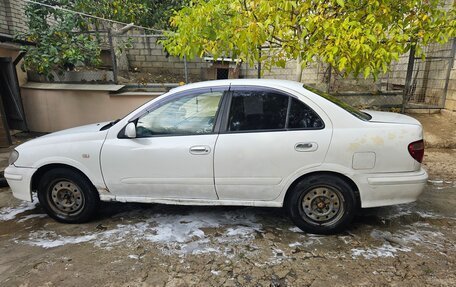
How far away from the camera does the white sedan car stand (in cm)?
312

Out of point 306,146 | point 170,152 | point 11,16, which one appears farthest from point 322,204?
point 11,16

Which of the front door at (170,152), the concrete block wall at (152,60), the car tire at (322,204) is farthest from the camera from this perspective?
the concrete block wall at (152,60)

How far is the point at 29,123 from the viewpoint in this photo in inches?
327

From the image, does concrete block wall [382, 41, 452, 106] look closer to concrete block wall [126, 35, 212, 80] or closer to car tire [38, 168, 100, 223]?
concrete block wall [126, 35, 212, 80]

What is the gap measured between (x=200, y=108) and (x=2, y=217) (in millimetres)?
2924

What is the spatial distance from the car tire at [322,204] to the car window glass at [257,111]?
26.4 inches

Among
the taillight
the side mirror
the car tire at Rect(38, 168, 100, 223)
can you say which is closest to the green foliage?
the taillight

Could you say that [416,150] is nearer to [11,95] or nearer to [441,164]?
[441,164]

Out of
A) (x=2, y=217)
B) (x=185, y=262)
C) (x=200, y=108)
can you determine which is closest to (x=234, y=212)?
(x=185, y=262)

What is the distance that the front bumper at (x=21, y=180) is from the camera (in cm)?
366

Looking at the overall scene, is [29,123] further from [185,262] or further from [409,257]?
[409,257]

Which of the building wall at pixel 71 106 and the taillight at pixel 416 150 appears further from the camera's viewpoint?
the building wall at pixel 71 106

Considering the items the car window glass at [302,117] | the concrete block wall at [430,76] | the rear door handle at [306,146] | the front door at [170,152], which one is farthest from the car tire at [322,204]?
the concrete block wall at [430,76]

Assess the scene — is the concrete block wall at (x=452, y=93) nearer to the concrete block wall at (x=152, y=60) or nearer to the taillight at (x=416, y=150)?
the taillight at (x=416, y=150)
